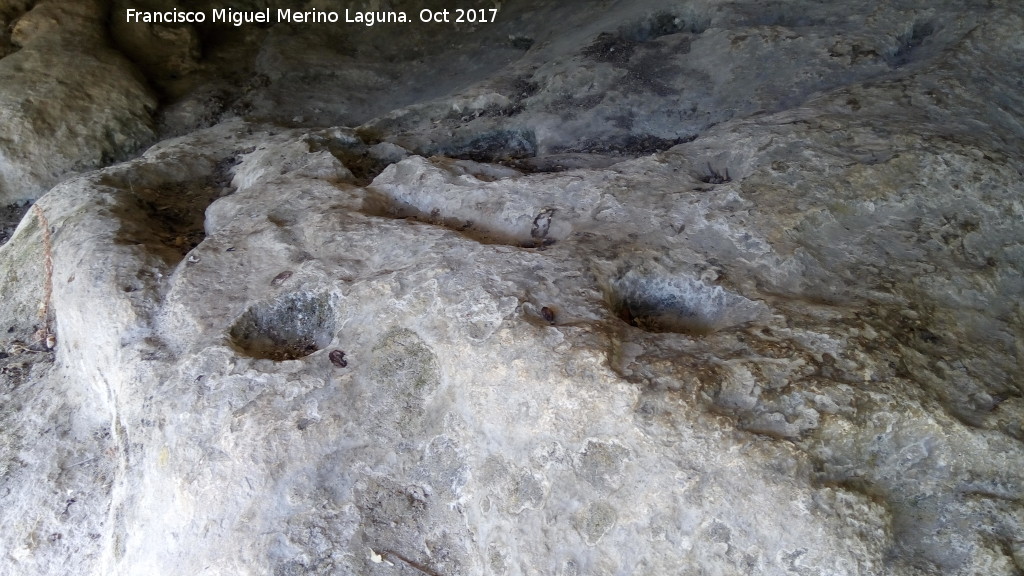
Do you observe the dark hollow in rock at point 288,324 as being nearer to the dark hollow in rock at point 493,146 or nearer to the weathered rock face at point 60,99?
the dark hollow in rock at point 493,146

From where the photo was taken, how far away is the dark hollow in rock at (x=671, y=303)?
6.25ft

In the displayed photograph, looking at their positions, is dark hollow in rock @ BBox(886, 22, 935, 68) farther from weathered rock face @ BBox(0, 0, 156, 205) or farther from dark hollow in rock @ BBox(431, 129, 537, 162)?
weathered rock face @ BBox(0, 0, 156, 205)

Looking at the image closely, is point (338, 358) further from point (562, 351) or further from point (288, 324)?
point (562, 351)

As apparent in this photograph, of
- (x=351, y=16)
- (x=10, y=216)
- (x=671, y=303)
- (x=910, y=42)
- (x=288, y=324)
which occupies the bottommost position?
(x=10, y=216)

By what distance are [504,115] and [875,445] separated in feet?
7.62

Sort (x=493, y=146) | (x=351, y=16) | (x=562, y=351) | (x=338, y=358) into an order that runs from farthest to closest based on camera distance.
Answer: (x=351, y=16), (x=493, y=146), (x=338, y=358), (x=562, y=351)

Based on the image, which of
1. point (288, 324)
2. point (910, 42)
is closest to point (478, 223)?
point (288, 324)

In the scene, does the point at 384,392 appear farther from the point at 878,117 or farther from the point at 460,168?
the point at 878,117

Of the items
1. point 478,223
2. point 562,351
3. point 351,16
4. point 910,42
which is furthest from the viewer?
point 351,16

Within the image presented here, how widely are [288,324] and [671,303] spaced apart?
1050mm

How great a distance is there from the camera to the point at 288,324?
2.04 meters

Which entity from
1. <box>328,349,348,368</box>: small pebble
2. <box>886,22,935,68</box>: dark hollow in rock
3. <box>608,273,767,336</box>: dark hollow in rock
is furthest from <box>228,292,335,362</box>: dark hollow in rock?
<box>886,22,935,68</box>: dark hollow in rock

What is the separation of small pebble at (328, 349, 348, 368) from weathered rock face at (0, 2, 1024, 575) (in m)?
0.02

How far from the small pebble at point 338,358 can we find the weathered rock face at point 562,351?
0.02m
